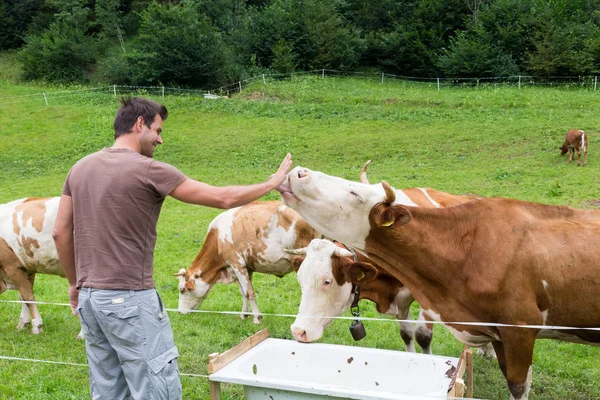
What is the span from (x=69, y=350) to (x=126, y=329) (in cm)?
422

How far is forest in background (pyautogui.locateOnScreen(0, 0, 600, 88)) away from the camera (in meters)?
39.6

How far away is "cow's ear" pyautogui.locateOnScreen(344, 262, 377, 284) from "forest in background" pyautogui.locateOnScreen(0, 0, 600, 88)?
35.0m

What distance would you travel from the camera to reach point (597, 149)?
19281 mm

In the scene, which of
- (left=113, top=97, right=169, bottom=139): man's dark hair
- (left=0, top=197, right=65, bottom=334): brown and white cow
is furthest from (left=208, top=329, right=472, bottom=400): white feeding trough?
(left=0, top=197, right=65, bottom=334): brown and white cow

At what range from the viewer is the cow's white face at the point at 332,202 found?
160 inches

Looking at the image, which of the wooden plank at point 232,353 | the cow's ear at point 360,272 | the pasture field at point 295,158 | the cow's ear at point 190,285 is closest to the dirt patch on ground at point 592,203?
the pasture field at point 295,158

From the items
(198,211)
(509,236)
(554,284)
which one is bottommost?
(198,211)

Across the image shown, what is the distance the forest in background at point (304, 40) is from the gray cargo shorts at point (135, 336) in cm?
3722

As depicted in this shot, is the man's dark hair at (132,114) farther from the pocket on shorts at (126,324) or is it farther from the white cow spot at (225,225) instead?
the white cow spot at (225,225)

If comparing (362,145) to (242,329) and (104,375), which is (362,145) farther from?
(104,375)

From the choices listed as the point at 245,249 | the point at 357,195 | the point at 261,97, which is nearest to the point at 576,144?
the point at 245,249

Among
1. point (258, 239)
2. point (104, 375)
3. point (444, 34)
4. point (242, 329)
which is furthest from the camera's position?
point (444, 34)

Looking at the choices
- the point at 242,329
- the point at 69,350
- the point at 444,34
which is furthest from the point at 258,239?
the point at 444,34

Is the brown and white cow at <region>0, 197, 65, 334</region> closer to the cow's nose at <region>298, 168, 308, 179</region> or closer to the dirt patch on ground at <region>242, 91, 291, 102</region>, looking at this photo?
the cow's nose at <region>298, 168, 308, 179</region>
